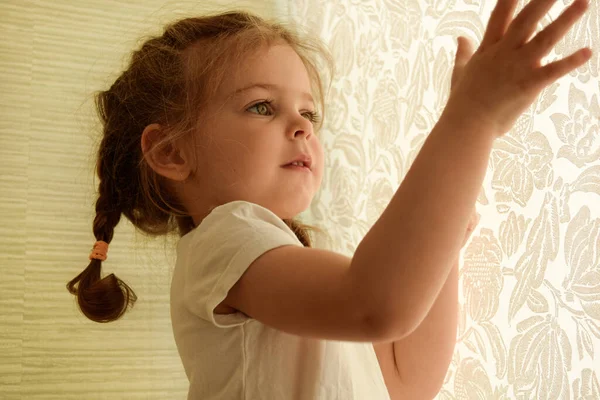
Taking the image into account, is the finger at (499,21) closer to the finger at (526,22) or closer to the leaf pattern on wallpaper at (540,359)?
the finger at (526,22)

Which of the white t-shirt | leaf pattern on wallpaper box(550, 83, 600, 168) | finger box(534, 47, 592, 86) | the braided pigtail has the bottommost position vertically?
the braided pigtail

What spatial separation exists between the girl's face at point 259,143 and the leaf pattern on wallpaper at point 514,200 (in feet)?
0.83

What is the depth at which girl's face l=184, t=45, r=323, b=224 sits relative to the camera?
0.86 metres

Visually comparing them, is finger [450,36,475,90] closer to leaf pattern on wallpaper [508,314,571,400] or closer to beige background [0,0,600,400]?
beige background [0,0,600,400]

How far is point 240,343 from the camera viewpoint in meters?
0.76

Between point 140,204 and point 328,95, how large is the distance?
0.57 meters

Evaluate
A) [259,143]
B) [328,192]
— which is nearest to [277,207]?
[259,143]

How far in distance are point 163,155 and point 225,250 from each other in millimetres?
283

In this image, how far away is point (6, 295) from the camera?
1370 millimetres

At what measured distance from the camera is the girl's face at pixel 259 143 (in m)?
0.86

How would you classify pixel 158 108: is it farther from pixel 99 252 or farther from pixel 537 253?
pixel 537 253

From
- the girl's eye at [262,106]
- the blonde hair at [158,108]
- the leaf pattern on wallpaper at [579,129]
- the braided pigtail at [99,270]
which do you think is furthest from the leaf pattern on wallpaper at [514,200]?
the braided pigtail at [99,270]

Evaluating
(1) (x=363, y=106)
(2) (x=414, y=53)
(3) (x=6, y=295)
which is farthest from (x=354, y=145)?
(3) (x=6, y=295)

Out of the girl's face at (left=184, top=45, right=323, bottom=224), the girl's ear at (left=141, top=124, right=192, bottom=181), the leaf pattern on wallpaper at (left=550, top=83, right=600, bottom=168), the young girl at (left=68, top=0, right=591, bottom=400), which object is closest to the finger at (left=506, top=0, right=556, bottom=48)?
the young girl at (left=68, top=0, right=591, bottom=400)
